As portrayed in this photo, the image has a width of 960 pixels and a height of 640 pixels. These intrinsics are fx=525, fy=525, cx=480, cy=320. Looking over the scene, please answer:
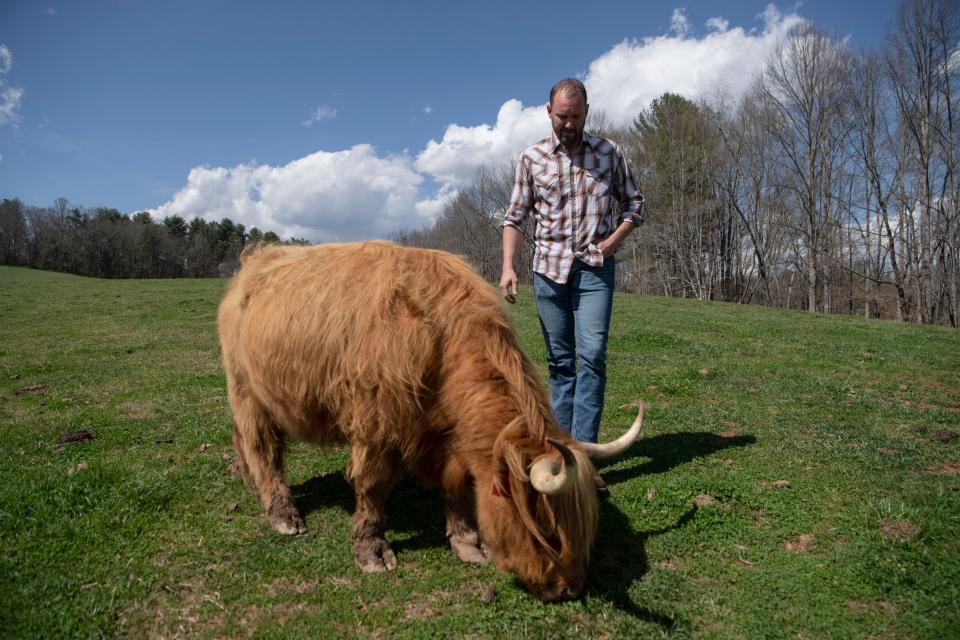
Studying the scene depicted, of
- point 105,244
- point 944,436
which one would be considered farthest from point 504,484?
point 105,244

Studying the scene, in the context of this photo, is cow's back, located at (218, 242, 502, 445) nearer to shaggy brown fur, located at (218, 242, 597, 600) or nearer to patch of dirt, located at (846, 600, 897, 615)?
shaggy brown fur, located at (218, 242, 597, 600)

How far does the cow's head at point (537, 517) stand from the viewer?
9.16 ft

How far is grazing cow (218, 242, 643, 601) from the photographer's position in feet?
9.45

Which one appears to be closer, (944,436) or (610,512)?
(610,512)

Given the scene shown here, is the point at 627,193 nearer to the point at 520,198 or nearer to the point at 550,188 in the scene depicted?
the point at 550,188

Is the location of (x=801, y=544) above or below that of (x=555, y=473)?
below

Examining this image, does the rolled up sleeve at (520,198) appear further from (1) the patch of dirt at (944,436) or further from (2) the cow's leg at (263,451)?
(1) the patch of dirt at (944,436)

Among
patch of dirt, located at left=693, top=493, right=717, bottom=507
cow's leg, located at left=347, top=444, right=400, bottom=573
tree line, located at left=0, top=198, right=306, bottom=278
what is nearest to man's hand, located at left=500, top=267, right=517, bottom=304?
cow's leg, located at left=347, top=444, right=400, bottom=573

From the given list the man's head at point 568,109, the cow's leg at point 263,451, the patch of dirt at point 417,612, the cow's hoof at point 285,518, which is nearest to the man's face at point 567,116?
the man's head at point 568,109

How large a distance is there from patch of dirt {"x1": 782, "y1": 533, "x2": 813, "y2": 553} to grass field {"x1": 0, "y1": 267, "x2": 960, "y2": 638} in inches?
0.6

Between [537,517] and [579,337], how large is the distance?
194 cm

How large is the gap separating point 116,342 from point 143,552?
35.3ft

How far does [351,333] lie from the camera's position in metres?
3.39

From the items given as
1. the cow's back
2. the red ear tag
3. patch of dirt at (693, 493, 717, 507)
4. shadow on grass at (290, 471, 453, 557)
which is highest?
the cow's back
